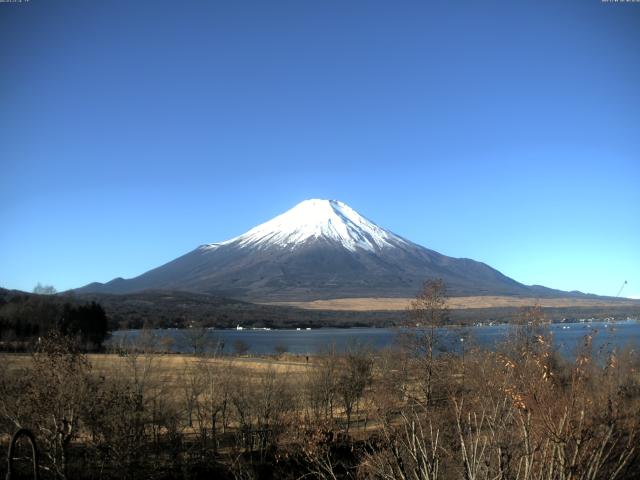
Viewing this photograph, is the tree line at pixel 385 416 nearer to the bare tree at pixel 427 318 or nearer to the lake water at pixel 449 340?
the bare tree at pixel 427 318

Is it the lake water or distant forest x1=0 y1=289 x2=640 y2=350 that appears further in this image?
distant forest x1=0 y1=289 x2=640 y2=350

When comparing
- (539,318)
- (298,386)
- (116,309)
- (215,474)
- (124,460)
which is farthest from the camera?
(116,309)

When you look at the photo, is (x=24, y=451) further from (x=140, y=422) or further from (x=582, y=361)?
(x=582, y=361)

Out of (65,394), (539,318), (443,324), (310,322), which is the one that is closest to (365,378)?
(443,324)

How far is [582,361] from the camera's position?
5762 millimetres

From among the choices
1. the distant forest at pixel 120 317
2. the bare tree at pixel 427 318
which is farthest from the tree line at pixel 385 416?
the distant forest at pixel 120 317

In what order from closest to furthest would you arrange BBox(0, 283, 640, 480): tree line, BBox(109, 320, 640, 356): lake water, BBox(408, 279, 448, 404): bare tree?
BBox(0, 283, 640, 480): tree line < BBox(109, 320, 640, 356): lake water < BBox(408, 279, 448, 404): bare tree

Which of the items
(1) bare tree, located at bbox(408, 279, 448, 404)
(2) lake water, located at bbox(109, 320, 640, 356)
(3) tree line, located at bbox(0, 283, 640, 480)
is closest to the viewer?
(3) tree line, located at bbox(0, 283, 640, 480)

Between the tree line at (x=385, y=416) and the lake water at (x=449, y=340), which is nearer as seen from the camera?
the tree line at (x=385, y=416)

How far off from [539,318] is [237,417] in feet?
49.8

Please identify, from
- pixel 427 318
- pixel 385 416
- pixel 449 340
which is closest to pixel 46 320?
pixel 449 340

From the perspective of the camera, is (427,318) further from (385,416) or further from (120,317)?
(120,317)

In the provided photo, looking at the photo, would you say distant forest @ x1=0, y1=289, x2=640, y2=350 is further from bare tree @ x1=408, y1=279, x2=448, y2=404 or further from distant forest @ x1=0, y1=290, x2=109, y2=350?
bare tree @ x1=408, y1=279, x2=448, y2=404

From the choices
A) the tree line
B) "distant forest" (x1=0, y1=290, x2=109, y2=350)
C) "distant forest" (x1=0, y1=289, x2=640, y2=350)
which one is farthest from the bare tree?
"distant forest" (x1=0, y1=290, x2=109, y2=350)
